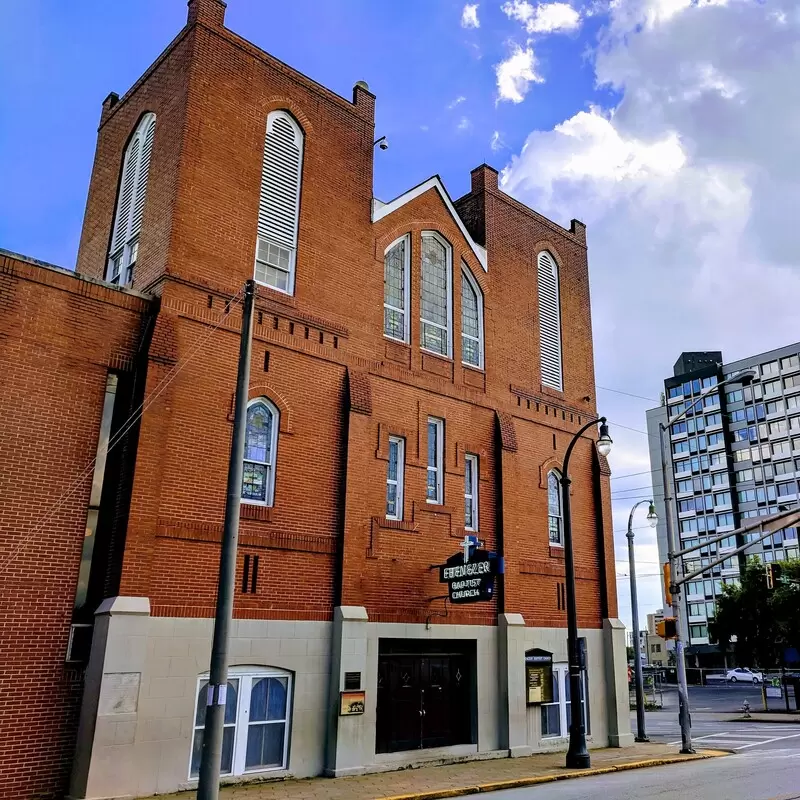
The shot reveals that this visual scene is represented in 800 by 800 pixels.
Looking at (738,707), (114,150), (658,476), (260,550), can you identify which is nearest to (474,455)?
(260,550)

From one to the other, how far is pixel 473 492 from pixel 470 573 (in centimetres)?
330

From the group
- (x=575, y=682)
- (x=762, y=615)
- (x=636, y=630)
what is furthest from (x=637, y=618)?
(x=762, y=615)

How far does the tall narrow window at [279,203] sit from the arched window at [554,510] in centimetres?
973

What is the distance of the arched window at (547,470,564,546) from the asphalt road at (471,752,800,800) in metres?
6.33

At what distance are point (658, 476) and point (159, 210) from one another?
93.2 m

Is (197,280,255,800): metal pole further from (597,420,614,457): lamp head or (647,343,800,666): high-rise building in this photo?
(647,343,800,666): high-rise building

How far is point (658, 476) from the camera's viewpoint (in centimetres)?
9956

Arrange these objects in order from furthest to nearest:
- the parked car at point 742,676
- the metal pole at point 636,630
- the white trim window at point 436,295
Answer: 1. the parked car at point 742,676
2. the metal pole at point 636,630
3. the white trim window at point 436,295

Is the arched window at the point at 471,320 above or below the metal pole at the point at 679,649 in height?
above

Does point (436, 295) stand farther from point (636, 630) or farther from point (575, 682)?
point (636, 630)

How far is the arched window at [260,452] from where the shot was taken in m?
15.3

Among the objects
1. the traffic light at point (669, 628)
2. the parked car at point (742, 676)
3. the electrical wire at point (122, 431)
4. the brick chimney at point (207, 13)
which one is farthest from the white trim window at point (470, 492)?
the parked car at point (742, 676)

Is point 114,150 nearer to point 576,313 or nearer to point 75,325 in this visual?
point 75,325

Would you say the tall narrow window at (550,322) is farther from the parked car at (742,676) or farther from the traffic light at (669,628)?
the parked car at (742,676)
